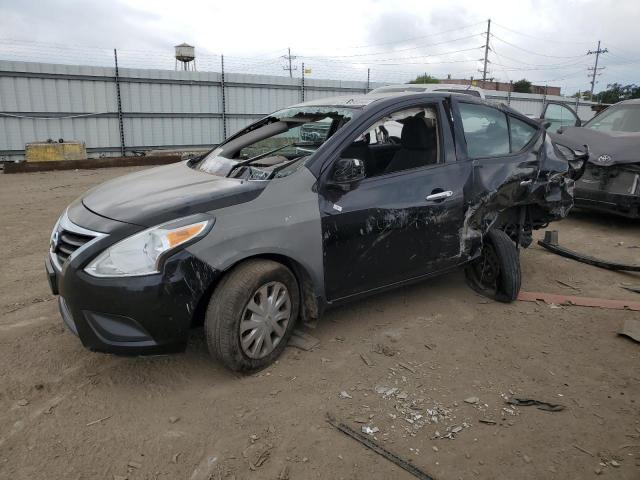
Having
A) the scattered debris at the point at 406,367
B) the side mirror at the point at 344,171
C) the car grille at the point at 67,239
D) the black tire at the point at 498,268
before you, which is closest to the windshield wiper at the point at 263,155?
the side mirror at the point at 344,171

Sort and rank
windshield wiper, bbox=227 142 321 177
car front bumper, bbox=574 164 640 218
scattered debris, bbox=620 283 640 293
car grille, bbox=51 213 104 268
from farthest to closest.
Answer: car front bumper, bbox=574 164 640 218
scattered debris, bbox=620 283 640 293
windshield wiper, bbox=227 142 321 177
car grille, bbox=51 213 104 268

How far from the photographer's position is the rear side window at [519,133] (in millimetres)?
4441

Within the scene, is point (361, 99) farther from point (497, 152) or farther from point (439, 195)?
point (497, 152)

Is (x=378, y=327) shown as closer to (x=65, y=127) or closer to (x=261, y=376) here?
(x=261, y=376)

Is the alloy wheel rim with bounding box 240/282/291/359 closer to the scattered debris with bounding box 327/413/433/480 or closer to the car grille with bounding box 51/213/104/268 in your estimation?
the scattered debris with bounding box 327/413/433/480

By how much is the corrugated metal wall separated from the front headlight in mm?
13107

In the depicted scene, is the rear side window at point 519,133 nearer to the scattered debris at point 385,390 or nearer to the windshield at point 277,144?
the windshield at point 277,144

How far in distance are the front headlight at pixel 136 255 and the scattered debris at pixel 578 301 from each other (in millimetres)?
3156

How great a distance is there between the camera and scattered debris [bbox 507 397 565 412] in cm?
282

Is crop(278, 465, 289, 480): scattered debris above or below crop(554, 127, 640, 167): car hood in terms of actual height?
below

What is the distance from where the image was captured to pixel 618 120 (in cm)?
783

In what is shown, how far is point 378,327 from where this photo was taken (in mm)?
3791

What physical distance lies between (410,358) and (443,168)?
1.47 m

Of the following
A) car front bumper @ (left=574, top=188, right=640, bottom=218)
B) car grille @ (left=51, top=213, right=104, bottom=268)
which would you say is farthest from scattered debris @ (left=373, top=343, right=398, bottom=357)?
car front bumper @ (left=574, top=188, right=640, bottom=218)
